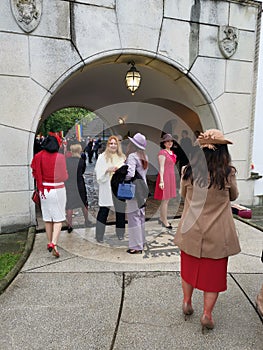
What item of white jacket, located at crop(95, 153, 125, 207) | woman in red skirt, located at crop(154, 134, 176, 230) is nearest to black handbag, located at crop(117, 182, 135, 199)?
white jacket, located at crop(95, 153, 125, 207)

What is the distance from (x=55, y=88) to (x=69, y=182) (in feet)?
5.50

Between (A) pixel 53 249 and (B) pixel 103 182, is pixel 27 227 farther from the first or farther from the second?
(B) pixel 103 182

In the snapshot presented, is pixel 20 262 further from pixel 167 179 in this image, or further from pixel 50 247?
pixel 167 179

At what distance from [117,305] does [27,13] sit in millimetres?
4511

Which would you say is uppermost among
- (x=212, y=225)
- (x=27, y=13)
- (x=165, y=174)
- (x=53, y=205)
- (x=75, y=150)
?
→ (x=27, y=13)

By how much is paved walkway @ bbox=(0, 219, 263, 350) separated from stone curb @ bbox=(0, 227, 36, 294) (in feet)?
0.21

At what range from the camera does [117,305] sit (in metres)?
2.74

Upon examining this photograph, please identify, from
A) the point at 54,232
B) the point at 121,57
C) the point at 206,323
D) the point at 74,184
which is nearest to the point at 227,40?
the point at 121,57

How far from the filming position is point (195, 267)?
2312 millimetres

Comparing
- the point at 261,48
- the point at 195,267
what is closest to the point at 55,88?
the point at 195,267

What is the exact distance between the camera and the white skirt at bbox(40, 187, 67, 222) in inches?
146

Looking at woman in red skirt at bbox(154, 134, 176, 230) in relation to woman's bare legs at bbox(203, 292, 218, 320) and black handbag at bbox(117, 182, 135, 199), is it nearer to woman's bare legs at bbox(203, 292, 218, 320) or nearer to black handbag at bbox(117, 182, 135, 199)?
black handbag at bbox(117, 182, 135, 199)

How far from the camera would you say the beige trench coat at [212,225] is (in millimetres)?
2229

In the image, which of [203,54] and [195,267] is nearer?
[195,267]
